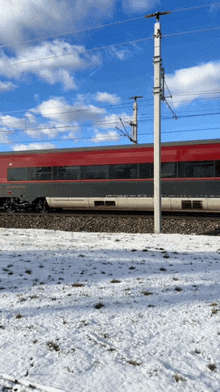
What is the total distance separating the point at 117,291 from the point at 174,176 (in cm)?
919

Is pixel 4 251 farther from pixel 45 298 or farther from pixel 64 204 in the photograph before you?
pixel 64 204

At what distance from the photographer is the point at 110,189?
13570mm

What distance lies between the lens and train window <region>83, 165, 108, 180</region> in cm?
1370

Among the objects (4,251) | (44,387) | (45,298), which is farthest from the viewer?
(4,251)

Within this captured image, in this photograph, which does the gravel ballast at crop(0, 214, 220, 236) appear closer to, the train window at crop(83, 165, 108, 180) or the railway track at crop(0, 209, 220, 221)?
the railway track at crop(0, 209, 220, 221)

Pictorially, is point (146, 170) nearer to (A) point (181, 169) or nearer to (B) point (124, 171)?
(B) point (124, 171)

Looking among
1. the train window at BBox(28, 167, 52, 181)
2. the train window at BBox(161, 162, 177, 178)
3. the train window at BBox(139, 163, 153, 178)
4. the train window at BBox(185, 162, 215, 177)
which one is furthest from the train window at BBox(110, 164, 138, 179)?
the train window at BBox(28, 167, 52, 181)

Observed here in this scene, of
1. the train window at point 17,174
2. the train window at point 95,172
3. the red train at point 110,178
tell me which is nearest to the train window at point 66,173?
the red train at point 110,178

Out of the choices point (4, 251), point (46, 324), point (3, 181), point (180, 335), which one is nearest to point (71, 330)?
point (46, 324)

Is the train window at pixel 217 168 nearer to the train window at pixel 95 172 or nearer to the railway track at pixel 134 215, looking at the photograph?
the railway track at pixel 134 215

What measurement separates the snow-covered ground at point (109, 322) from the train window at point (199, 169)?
6728 mm

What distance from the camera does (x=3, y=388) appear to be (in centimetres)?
218

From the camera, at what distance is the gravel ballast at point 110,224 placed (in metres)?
10.6

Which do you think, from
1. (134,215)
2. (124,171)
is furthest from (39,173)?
(134,215)
